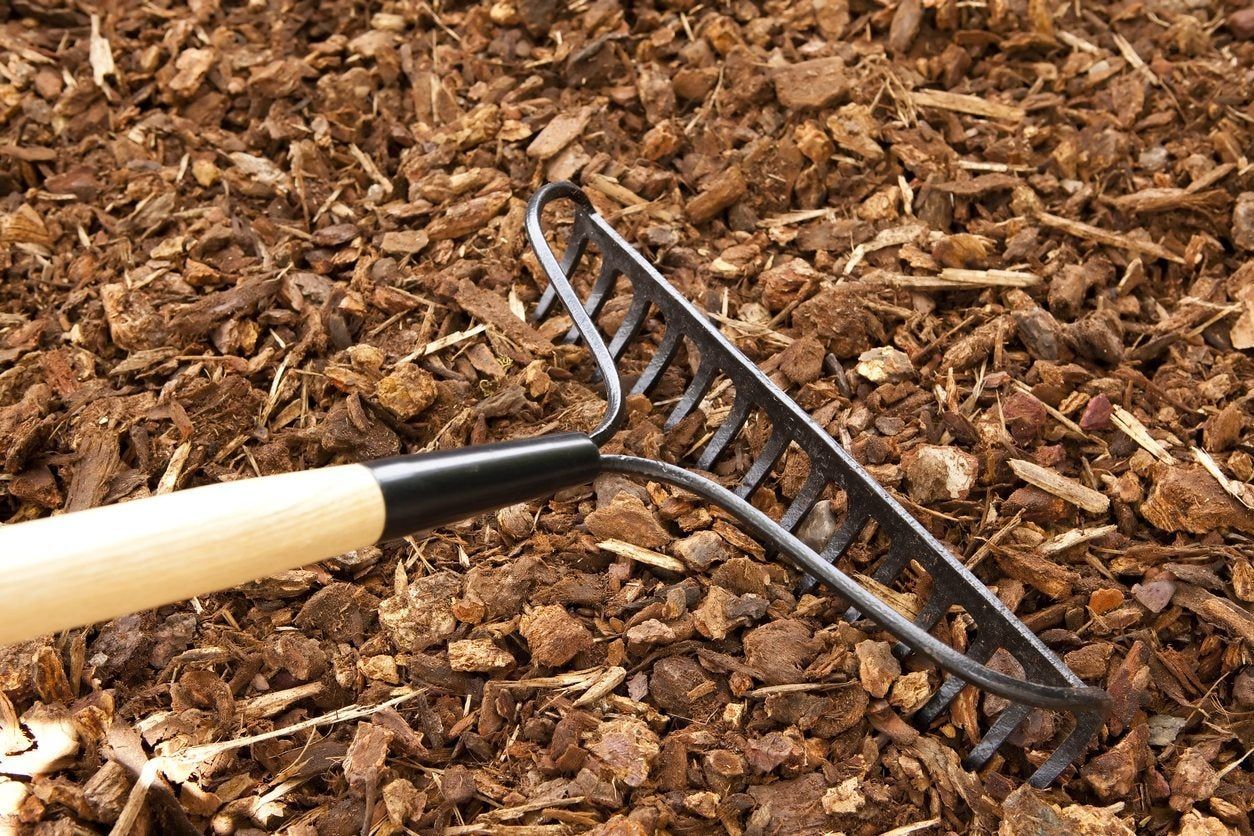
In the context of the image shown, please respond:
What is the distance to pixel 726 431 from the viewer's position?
2111 mm

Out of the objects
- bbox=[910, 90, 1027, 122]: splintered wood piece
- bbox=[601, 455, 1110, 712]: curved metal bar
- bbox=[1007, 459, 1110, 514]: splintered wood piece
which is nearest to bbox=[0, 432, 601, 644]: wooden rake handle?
bbox=[601, 455, 1110, 712]: curved metal bar

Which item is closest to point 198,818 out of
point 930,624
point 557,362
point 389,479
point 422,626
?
Result: point 422,626

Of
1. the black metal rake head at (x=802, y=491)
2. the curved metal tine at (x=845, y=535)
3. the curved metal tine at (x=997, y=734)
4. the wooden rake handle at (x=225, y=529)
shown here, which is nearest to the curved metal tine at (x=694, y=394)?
the black metal rake head at (x=802, y=491)

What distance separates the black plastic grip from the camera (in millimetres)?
1526

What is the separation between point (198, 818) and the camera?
1.67 meters

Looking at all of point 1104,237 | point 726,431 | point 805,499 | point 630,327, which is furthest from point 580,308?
point 1104,237

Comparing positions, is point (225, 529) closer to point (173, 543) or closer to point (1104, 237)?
point (173, 543)

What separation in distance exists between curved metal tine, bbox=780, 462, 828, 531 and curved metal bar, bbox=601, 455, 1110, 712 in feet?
0.56

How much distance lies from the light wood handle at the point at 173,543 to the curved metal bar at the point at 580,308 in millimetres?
568

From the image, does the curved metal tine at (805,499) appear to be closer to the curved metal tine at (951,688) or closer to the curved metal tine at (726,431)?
the curved metal tine at (726,431)

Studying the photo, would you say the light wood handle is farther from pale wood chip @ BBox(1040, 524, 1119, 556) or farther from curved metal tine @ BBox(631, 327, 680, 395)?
pale wood chip @ BBox(1040, 524, 1119, 556)

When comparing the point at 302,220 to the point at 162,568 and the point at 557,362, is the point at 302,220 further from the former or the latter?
the point at 162,568

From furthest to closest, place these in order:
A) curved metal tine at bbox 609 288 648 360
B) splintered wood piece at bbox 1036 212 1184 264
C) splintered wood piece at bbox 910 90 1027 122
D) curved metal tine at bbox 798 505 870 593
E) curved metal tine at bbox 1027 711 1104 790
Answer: splintered wood piece at bbox 910 90 1027 122
splintered wood piece at bbox 1036 212 1184 264
curved metal tine at bbox 609 288 648 360
curved metal tine at bbox 798 505 870 593
curved metal tine at bbox 1027 711 1104 790

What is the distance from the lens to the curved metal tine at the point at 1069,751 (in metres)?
1.68
